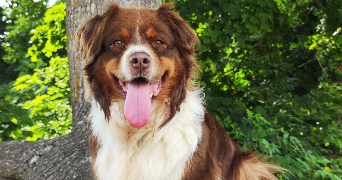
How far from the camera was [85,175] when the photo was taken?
302cm

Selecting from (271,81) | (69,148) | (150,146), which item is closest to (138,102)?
→ (150,146)

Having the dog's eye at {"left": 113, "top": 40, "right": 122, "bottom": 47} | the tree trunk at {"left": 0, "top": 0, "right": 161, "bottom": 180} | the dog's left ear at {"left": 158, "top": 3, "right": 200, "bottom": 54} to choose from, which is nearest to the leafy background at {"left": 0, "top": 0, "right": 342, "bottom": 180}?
the tree trunk at {"left": 0, "top": 0, "right": 161, "bottom": 180}

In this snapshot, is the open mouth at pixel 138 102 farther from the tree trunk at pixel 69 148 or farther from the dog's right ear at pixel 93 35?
the tree trunk at pixel 69 148

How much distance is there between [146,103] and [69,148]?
62.1 inches

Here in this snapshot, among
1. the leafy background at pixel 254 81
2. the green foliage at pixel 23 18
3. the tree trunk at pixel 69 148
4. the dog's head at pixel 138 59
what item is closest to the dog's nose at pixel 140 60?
the dog's head at pixel 138 59

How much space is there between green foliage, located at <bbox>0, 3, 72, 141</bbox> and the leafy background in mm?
12

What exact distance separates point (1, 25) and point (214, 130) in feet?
63.8

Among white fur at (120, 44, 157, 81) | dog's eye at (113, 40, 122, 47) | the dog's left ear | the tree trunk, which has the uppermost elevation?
the dog's left ear

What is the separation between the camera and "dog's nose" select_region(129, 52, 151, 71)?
6.48ft

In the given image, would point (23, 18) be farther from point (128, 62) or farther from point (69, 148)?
point (128, 62)

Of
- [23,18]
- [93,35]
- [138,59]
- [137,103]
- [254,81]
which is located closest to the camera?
[138,59]

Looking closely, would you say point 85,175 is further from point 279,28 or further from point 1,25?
point 1,25

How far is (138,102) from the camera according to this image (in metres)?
2.12

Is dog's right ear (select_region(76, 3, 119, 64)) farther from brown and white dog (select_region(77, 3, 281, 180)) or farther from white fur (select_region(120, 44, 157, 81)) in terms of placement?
white fur (select_region(120, 44, 157, 81))
